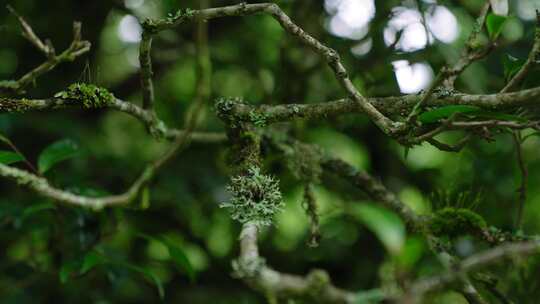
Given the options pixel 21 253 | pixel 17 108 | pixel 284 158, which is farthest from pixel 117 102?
pixel 21 253

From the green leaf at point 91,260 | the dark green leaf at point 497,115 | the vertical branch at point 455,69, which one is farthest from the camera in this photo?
the green leaf at point 91,260

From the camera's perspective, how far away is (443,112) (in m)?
0.94

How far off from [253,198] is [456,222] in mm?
457

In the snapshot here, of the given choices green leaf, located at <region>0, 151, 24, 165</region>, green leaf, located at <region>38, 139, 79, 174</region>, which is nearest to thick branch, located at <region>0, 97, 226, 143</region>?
green leaf, located at <region>0, 151, 24, 165</region>

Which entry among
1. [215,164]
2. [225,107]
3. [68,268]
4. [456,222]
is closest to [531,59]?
[456,222]

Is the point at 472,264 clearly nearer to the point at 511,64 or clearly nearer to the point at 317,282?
the point at 317,282

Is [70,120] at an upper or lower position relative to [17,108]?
lower

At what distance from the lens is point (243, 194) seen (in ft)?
3.47

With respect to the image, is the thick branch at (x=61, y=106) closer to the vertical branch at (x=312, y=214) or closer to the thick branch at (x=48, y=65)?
the thick branch at (x=48, y=65)

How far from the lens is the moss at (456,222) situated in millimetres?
1234

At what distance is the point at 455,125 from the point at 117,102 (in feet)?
2.00

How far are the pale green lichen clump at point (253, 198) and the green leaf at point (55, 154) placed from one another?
486 millimetres

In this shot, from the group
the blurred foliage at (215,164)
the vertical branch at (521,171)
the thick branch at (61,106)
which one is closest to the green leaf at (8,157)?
the thick branch at (61,106)

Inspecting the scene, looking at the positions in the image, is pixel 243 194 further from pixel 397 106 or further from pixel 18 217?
pixel 18 217
